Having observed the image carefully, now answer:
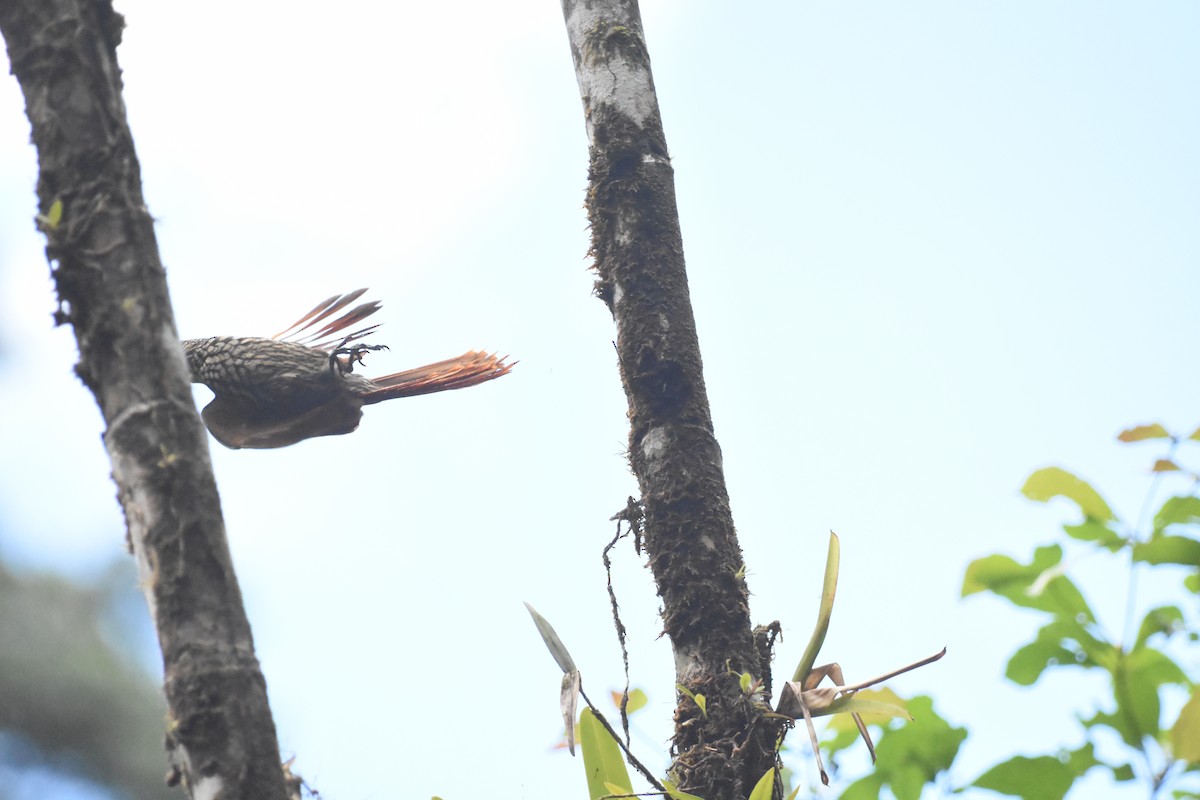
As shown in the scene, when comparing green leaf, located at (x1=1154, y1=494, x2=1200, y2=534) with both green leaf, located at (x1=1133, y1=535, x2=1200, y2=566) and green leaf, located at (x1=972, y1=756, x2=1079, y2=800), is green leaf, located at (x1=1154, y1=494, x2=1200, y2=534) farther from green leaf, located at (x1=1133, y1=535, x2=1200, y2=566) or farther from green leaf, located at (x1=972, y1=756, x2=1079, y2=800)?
green leaf, located at (x1=972, y1=756, x2=1079, y2=800)

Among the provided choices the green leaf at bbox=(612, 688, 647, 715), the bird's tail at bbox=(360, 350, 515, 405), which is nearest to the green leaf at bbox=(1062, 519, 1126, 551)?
the green leaf at bbox=(612, 688, 647, 715)

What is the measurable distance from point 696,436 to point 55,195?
0.98 meters

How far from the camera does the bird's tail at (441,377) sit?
6.92ft

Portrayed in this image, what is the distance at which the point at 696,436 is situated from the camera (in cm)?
163

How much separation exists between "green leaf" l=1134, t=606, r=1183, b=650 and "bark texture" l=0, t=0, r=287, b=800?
67 centimetres

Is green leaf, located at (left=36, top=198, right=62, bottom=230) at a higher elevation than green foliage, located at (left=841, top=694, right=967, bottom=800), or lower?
higher

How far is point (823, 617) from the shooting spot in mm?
1464

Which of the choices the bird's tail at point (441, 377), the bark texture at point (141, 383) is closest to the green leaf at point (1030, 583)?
the bark texture at point (141, 383)

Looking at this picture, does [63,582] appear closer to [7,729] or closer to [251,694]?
[7,729]

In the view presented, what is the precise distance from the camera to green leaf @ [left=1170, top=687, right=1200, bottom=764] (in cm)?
51

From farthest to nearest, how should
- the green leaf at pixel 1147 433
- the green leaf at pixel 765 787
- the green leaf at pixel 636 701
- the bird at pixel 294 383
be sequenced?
the bird at pixel 294 383
the green leaf at pixel 636 701
the green leaf at pixel 765 787
the green leaf at pixel 1147 433

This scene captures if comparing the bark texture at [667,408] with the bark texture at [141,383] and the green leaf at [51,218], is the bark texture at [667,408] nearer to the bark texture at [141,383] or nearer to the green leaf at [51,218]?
the bark texture at [141,383]

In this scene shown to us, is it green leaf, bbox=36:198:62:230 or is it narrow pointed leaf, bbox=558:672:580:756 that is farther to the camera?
narrow pointed leaf, bbox=558:672:580:756

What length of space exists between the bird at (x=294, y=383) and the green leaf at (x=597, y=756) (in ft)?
2.89
